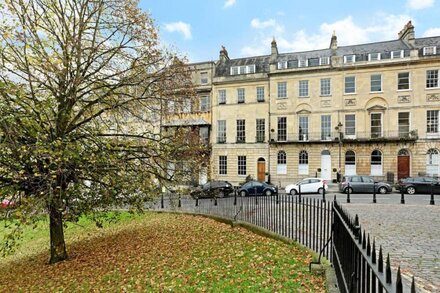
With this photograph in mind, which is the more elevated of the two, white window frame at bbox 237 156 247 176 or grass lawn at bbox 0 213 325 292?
white window frame at bbox 237 156 247 176

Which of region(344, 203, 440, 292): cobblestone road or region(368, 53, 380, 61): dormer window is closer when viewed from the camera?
region(344, 203, 440, 292): cobblestone road

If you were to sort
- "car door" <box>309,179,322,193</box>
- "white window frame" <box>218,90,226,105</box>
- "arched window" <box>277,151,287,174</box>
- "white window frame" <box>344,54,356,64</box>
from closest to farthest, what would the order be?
"car door" <box>309,179,322,193</box> → "white window frame" <box>344,54,356,64</box> → "arched window" <box>277,151,287,174</box> → "white window frame" <box>218,90,226,105</box>

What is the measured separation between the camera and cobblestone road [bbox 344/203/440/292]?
5070mm

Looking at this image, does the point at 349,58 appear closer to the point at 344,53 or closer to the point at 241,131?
the point at 344,53

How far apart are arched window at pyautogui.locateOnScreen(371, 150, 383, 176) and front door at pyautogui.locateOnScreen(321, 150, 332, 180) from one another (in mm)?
4088

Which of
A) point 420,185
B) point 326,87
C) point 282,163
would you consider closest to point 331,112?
point 326,87

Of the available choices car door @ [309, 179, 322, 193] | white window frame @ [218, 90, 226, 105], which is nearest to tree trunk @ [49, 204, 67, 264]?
car door @ [309, 179, 322, 193]

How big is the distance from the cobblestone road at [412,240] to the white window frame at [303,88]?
69.7 feet

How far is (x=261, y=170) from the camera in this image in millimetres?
33375

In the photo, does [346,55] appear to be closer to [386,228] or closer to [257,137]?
[257,137]

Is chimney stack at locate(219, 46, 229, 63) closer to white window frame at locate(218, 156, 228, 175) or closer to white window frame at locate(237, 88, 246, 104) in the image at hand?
white window frame at locate(237, 88, 246, 104)

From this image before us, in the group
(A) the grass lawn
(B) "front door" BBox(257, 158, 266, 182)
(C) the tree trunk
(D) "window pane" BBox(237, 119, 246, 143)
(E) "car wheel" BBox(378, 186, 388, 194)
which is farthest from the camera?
(D) "window pane" BBox(237, 119, 246, 143)

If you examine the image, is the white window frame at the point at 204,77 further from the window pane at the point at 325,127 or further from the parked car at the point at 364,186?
the parked car at the point at 364,186

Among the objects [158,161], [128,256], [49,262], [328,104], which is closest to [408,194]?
[328,104]
